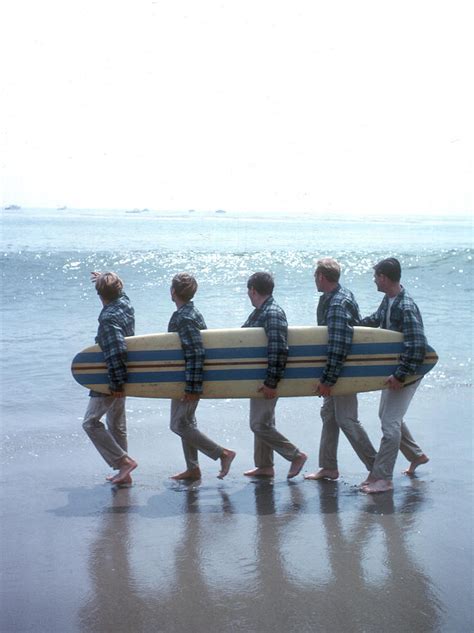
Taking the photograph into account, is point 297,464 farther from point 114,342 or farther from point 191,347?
point 114,342

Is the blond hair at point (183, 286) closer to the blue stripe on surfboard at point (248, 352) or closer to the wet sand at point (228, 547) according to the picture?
the blue stripe on surfboard at point (248, 352)

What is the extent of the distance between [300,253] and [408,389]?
33.9 m

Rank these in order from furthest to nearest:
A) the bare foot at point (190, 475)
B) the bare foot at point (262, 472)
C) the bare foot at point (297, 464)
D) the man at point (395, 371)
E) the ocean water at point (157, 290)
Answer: the ocean water at point (157, 290) < the bare foot at point (262, 472) < the bare foot at point (190, 475) < the bare foot at point (297, 464) < the man at point (395, 371)

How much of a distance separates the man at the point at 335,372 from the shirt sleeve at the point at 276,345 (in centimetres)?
29

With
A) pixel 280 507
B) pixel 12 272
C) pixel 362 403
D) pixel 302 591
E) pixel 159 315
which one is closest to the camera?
pixel 302 591

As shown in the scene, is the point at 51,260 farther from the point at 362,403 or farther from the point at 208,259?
the point at 362,403

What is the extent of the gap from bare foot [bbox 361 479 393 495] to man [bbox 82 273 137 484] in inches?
63.6

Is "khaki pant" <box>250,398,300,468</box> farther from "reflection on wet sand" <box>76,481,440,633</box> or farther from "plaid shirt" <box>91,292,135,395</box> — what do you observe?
"plaid shirt" <box>91,292,135,395</box>

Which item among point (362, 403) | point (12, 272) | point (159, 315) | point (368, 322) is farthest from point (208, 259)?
point (368, 322)

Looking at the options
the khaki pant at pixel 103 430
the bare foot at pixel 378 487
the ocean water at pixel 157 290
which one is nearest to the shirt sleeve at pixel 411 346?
the bare foot at pixel 378 487

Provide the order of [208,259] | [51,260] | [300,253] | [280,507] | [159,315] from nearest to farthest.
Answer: [280,507], [159,315], [51,260], [208,259], [300,253]

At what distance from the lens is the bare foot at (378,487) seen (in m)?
6.45

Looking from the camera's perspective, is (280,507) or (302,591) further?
(280,507)

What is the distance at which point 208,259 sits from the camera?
123ft
